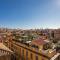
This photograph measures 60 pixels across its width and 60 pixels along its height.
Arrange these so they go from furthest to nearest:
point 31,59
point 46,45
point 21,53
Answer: point 21,53 < point 46,45 < point 31,59

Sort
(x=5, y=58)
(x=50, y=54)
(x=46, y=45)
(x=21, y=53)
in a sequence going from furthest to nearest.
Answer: (x=21, y=53), (x=46, y=45), (x=50, y=54), (x=5, y=58)

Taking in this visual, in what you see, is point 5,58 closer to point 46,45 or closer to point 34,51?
point 34,51

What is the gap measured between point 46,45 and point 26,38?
7994mm

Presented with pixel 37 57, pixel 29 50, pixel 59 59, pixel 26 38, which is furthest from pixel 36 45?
pixel 59 59

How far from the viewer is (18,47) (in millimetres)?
29422

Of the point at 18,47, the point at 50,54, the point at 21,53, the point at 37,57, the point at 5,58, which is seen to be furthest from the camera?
the point at 18,47

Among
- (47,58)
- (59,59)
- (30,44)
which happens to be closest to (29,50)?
(30,44)

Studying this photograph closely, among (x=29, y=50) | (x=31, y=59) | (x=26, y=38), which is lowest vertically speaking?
(x=31, y=59)

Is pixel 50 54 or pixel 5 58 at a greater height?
pixel 5 58

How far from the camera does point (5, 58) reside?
26.7ft

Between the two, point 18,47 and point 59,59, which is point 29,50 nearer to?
point 18,47

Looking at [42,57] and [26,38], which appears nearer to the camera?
[42,57]

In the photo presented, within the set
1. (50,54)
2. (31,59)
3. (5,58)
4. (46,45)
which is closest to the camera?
(5,58)

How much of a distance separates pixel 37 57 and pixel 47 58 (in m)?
2.56
